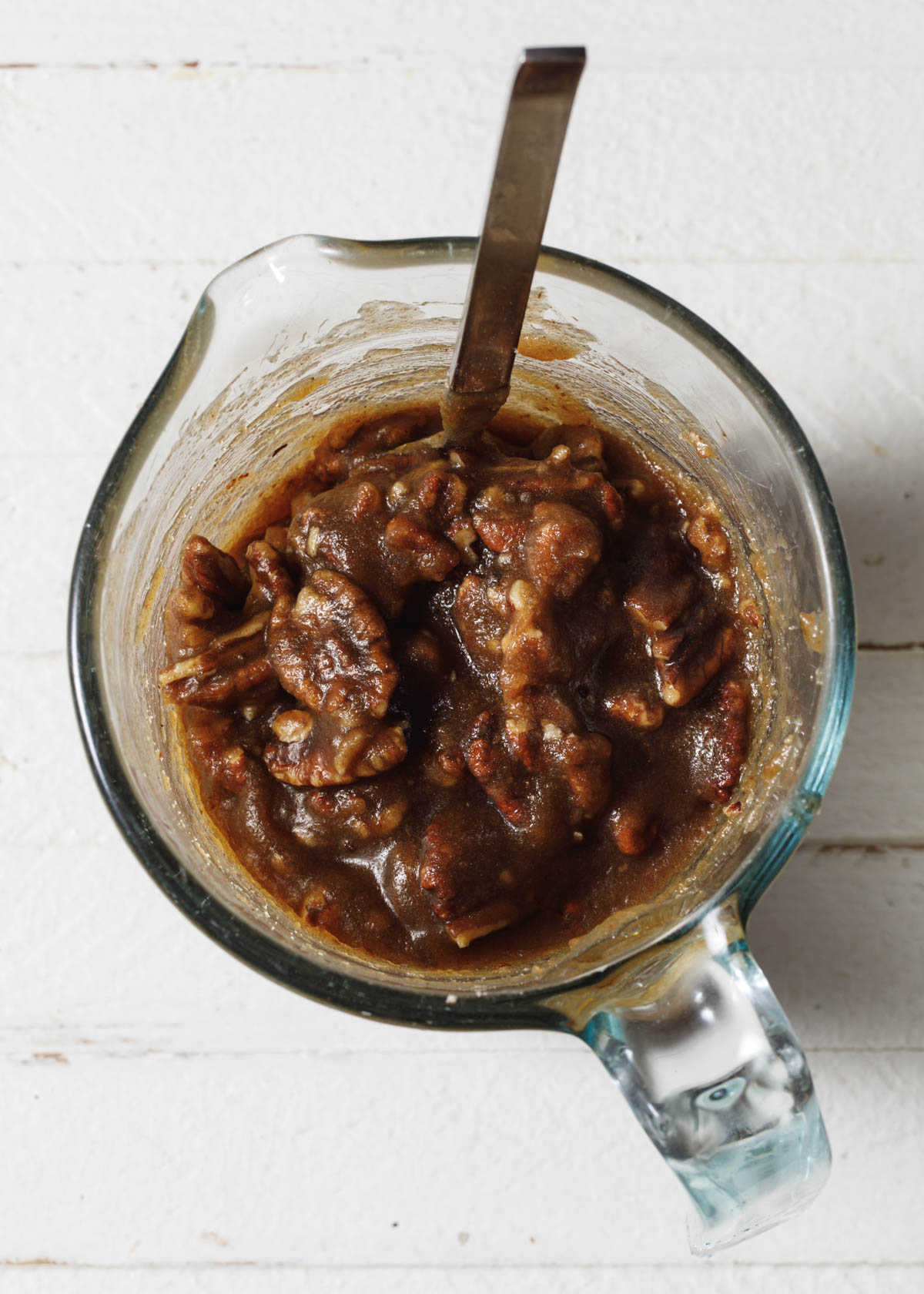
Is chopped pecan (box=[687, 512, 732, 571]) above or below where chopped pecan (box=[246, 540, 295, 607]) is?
above

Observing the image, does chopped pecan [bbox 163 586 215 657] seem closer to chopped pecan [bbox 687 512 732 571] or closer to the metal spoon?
the metal spoon

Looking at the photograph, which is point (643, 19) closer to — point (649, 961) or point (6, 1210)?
point (649, 961)

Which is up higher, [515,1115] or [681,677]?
[681,677]

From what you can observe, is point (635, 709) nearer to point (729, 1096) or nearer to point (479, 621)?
point (479, 621)

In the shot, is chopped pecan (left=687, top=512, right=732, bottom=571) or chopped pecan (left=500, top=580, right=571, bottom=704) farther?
chopped pecan (left=687, top=512, right=732, bottom=571)

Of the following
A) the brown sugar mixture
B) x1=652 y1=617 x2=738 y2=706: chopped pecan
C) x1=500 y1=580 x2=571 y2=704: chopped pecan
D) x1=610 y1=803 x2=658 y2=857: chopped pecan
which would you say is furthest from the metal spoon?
x1=610 y1=803 x2=658 y2=857: chopped pecan

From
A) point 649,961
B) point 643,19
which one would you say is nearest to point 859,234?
point 643,19
